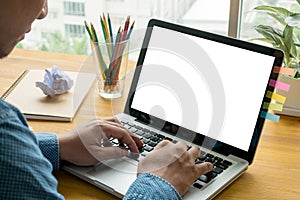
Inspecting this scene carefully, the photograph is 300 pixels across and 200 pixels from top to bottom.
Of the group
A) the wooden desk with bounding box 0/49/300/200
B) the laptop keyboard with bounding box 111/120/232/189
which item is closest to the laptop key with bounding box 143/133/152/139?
the laptop keyboard with bounding box 111/120/232/189

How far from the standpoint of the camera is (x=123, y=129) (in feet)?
3.72

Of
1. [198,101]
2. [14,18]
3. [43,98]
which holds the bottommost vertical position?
[43,98]

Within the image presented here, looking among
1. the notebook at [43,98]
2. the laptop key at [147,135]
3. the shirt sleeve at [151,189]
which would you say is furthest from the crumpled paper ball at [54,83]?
the shirt sleeve at [151,189]

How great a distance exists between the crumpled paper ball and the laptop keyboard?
221 mm

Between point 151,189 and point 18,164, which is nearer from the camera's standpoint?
point 18,164

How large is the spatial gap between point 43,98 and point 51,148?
30 cm

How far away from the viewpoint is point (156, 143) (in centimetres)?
115

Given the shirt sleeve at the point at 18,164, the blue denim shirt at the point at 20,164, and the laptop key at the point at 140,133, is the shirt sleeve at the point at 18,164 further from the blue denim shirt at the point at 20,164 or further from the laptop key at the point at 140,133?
the laptop key at the point at 140,133

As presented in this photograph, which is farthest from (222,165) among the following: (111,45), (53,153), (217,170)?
(111,45)

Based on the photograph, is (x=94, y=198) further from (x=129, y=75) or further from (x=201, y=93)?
(x=129, y=75)

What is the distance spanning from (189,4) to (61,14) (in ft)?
1.87

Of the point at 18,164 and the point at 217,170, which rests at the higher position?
the point at 18,164

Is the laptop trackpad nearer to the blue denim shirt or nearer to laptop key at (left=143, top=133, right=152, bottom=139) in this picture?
laptop key at (left=143, top=133, right=152, bottom=139)

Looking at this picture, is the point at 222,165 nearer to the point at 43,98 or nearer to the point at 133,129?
the point at 133,129
